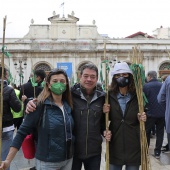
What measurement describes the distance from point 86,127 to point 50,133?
0.41 m

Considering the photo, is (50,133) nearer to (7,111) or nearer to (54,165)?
(54,165)

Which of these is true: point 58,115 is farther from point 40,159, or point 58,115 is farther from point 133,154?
point 133,154

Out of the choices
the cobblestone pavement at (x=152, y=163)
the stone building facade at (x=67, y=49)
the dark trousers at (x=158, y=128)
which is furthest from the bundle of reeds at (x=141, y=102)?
the stone building facade at (x=67, y=49)

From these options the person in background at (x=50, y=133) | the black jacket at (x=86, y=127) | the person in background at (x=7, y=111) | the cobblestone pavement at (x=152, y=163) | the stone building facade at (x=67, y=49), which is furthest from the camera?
the stone building facade at (x=67, y=49)

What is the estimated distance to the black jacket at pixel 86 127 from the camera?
8.71 ft

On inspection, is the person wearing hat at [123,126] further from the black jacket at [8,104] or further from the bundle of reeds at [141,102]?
the black jacket at [8,104]

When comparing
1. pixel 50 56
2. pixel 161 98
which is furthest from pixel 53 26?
pixel 161 98

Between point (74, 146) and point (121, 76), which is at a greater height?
point (121, 76)

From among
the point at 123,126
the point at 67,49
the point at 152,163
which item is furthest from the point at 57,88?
the point at 67,49

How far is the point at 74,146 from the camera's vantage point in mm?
2674

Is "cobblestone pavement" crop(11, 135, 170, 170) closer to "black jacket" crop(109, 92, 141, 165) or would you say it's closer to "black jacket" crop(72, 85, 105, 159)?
"black jacket" crop(109, 92, 141, 165)

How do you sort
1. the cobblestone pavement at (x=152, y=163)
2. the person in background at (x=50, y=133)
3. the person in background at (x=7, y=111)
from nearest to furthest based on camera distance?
the person in background at (x=50, y=133) → the person in background at (x=7, y=111) → the cobblestone pavement at (x=152, y=163)

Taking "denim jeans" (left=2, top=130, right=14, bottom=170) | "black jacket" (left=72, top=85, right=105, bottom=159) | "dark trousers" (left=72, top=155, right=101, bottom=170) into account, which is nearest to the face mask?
"black jacket" (left=72, top=85, right=105, bottom=159)

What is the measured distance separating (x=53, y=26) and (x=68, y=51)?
4.58 metres
